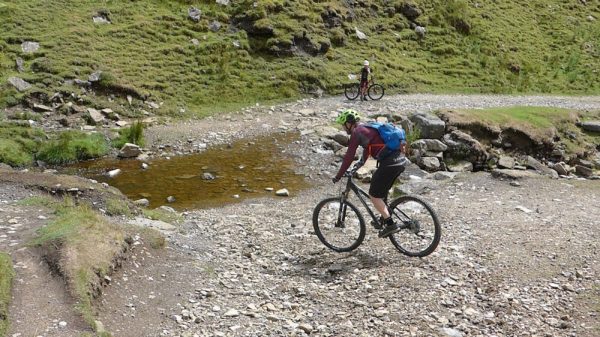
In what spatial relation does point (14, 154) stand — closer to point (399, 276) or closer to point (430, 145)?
point (430, 145)

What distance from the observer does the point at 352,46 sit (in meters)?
38.5

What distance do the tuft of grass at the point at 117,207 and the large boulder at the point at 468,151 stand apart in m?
13.9

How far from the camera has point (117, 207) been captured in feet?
45.2

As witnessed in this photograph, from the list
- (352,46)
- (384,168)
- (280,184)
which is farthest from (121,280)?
(352,46)

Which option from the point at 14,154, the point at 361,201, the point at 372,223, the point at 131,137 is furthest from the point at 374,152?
the point at 14,154

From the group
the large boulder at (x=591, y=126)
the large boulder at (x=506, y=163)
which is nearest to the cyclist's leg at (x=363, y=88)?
the large boulder at (x=591, y=126)

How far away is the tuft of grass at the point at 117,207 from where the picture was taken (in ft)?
44.7

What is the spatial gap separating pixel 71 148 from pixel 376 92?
1827 cm

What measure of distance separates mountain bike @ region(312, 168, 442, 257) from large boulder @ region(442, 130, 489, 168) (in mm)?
11485

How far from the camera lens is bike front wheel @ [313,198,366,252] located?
11977 mm

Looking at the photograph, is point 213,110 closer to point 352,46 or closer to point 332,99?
point 332,99

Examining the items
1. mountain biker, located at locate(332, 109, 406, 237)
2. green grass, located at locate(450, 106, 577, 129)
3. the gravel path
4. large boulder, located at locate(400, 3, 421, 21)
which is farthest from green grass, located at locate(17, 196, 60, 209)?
large boulder, located at locate(400, 3, 421, 21)

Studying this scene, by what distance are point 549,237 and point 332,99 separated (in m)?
21.5

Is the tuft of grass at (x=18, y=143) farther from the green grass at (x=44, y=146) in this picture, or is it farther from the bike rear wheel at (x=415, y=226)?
the bike rear wheel at (x=415, y=226)
